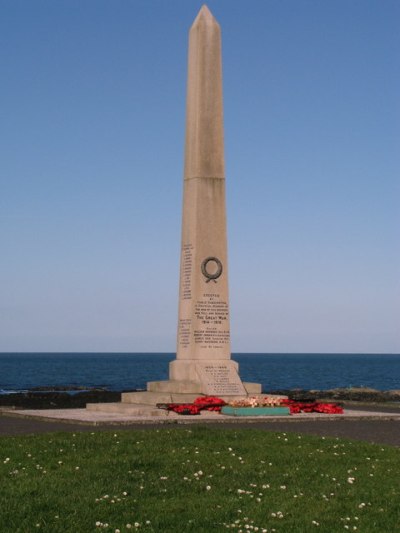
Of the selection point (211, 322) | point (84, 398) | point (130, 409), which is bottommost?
point (130, 409)

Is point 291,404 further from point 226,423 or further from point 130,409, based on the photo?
point 130,409

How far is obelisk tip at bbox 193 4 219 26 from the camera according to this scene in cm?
2992

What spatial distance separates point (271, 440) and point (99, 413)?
990 centimetres

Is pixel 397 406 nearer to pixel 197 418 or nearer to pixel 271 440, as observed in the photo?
pixel 197 418

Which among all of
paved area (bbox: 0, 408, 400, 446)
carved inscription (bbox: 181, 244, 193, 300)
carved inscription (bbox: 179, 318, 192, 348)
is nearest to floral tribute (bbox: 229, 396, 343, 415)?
paved area (bbox: 0, 408, 400, 446)

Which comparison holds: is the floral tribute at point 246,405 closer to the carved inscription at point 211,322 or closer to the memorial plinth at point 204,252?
the memorial plinth at point 204,252

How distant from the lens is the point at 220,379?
2817 centimetres

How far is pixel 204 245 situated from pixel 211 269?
82 centimetres

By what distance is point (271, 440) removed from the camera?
57.0 feet

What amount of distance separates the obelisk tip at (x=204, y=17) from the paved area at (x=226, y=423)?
1351cm

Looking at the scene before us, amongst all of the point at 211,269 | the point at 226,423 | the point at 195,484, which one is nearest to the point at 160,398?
the point at 226,423

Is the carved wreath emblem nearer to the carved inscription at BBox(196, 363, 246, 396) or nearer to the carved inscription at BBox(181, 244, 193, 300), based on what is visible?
the carved inscription at BBox(181, 244, 193, 300)

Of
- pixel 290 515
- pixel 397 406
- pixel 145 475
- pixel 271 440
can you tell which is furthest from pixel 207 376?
pixel 290 515

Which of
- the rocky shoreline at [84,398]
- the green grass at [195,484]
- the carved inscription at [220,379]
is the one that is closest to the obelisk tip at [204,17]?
the carved inscription at [220,379]
